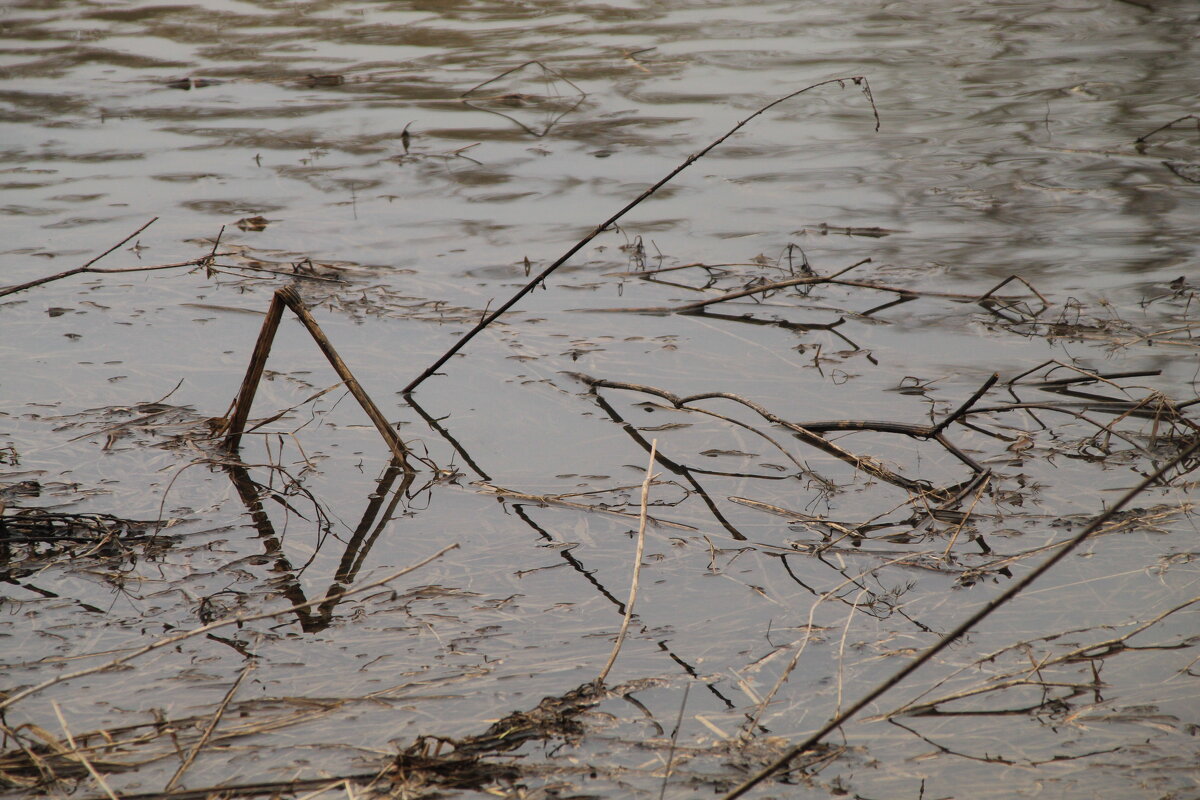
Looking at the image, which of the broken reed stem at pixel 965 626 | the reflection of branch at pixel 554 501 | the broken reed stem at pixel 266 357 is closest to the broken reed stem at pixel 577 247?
the broken reed stem at pixel 266 357

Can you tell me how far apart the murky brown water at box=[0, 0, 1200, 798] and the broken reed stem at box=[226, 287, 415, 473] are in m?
0.13

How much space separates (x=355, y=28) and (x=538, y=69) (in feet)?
8.32

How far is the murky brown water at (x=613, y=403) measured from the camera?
9.04 feet

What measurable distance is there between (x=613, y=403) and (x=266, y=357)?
1.26 meters

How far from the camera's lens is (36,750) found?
2504 mm

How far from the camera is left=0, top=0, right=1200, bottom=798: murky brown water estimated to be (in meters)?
2.76

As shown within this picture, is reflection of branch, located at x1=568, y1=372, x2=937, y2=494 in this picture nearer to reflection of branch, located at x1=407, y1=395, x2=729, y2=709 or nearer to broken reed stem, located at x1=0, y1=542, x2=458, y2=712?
reflection of branch, located at x1=407, y1=395, x2=729, y2=709

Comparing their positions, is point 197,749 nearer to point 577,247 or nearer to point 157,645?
point 157,645

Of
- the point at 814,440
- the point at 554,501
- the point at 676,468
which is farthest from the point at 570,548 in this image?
the point at 814,440

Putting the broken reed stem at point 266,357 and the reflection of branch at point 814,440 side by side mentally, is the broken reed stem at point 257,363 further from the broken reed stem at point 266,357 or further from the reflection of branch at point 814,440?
the reflection of branch at point 814,440

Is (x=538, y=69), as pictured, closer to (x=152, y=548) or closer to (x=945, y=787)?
(x=152, y=548)

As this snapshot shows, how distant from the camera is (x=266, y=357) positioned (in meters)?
3.85

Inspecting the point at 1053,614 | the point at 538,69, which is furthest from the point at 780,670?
the point at 538,69

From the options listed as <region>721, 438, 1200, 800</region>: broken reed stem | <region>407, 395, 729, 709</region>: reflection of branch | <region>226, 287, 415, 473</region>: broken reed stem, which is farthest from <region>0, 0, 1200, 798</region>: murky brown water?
<region>721, 438, 1200, 800</region>: broken reed stem
